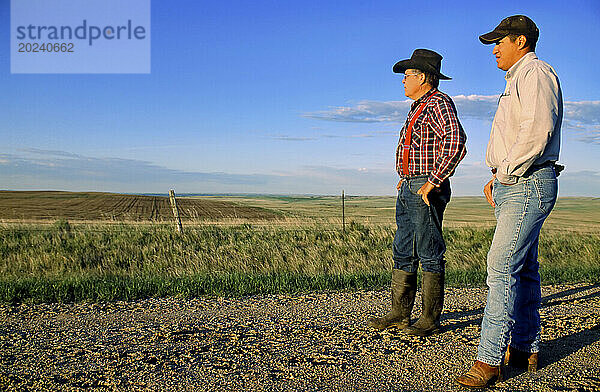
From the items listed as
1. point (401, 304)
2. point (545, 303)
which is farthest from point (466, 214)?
point (401, 304)

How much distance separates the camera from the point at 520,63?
3.73 metres

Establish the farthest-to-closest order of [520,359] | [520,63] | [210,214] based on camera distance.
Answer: [210,214]
[520,359]
[520,63]

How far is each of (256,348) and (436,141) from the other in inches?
90.0

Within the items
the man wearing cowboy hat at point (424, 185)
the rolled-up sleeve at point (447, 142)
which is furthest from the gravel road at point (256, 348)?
the rolled-up sleeve at point (447, 142)

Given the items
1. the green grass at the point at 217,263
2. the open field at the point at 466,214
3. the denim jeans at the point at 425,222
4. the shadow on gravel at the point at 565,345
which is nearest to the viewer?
the shadow on gravel at the point at 565,345

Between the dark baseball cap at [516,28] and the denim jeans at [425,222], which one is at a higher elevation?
the dark baseball cap at [516,28]

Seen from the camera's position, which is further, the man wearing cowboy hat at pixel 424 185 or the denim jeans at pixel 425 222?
the denim jeans at pixel 425 222

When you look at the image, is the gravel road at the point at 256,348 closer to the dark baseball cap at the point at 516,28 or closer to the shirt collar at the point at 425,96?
Result: the shirt collar at the point at 425,96

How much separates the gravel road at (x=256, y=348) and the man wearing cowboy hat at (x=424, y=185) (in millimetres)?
309

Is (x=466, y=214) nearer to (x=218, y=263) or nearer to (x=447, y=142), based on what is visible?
(x=218, y=263)

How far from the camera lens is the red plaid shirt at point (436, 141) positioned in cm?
464

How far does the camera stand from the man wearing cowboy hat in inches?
185

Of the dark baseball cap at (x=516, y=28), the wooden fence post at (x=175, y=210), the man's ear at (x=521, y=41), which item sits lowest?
the wooden fence post at (x=175, y=210)

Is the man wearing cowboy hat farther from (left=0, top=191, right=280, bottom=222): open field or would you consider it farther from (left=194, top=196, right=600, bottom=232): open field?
(left=0, top=191, right=280, bottom=222): open field
